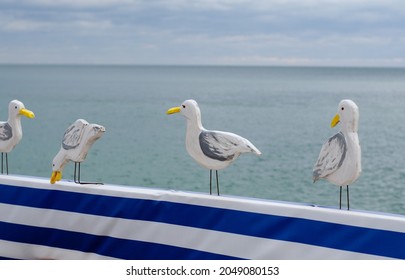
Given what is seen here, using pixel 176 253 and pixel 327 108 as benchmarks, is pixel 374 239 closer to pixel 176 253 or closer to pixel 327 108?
pixel 176 253

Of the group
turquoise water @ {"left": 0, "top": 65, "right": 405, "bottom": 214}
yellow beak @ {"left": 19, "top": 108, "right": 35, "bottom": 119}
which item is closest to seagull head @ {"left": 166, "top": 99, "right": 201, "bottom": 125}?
yellow beak @ {"left": 19, "top": 108, "right": 35, "bottom": 119}

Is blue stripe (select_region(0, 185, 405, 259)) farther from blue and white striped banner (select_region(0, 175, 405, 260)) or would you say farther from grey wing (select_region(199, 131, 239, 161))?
grey wing (select_region(199, 131, 239, 161))

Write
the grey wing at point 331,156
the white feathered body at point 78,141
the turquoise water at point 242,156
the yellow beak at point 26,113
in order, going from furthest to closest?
the turquoise water at point 242,156 → the yellow beak at point 26,113 → the white feathered body at point 78,141 → the grey wing at point 331,156

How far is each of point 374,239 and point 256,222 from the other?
49 cm

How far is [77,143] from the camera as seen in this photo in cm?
296

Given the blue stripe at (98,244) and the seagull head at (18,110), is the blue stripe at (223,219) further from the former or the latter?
the seagull head at (18,110)

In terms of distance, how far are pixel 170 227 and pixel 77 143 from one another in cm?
65

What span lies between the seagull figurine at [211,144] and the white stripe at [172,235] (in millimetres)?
285

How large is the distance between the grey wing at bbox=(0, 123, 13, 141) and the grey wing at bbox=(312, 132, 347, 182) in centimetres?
160

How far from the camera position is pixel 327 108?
32438 mm

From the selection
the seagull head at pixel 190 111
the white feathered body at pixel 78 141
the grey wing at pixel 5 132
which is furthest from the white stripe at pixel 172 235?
the seagull head at pixel 190 111

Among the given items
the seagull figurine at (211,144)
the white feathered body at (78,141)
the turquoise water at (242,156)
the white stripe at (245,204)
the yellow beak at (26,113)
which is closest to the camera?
the white stripe at (245,204)

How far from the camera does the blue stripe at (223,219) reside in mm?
2383

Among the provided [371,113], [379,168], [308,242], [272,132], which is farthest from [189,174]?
[371,113]
